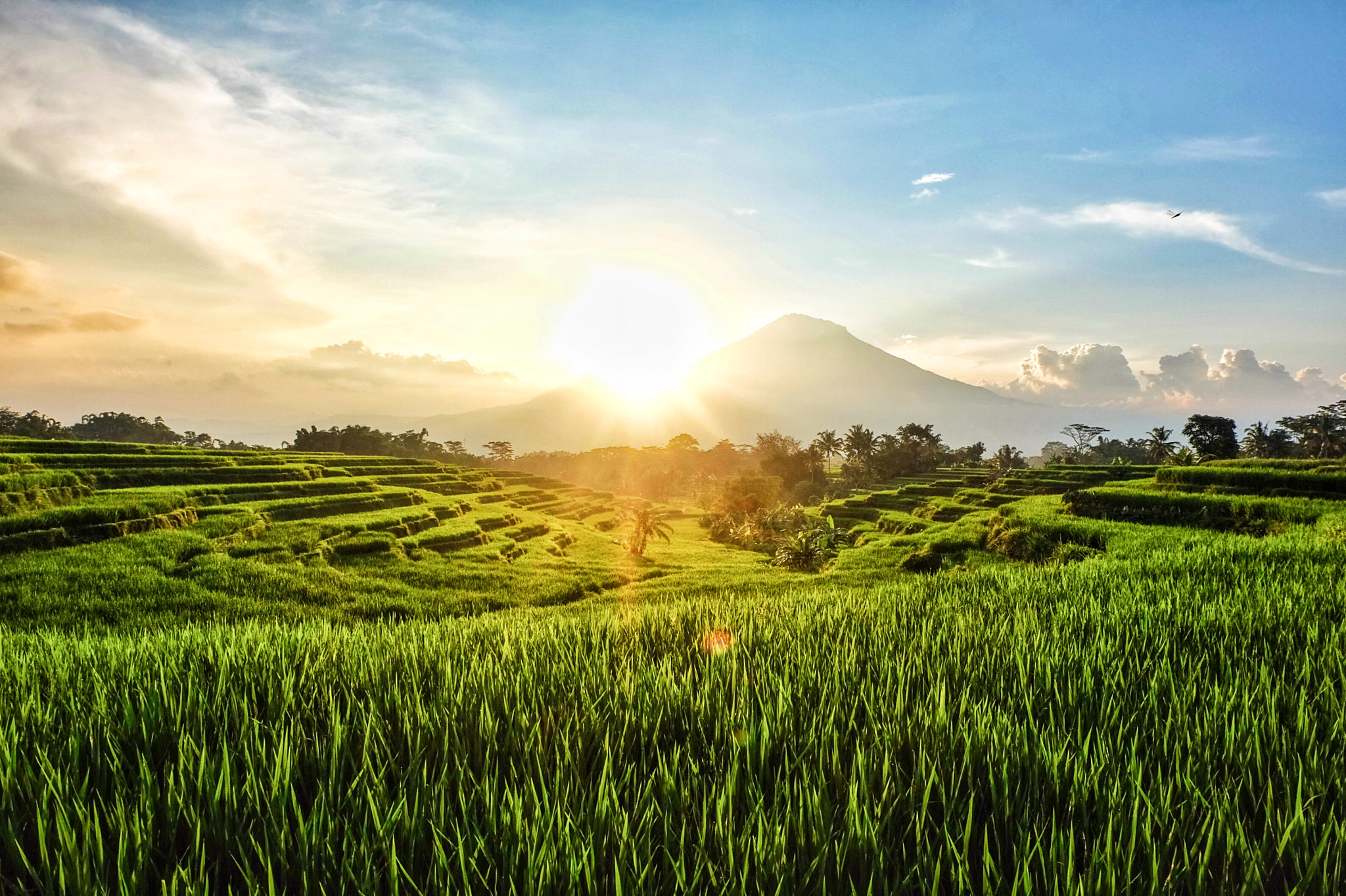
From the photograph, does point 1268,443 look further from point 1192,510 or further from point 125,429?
point 125,429

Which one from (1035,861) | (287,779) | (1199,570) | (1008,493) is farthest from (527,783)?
(1008,493)

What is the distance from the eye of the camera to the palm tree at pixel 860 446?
70.7m

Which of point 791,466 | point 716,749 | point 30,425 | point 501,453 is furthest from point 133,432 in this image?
point 716,749

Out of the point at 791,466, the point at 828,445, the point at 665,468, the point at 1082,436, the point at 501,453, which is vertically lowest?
the point at 665,468

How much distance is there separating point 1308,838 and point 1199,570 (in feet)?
21.7

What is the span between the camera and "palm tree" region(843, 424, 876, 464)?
232 ft

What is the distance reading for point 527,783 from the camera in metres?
1.60

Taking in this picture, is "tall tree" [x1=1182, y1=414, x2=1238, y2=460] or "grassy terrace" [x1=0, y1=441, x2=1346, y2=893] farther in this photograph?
"tall tree" [x1=1182, y1=414, x2=1238, y2=460]

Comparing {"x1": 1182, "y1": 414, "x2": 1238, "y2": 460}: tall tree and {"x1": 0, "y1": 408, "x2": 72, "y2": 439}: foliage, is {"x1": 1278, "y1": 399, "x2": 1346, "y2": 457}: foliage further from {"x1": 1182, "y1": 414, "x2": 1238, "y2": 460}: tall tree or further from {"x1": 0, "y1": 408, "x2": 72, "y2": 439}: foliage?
{"x1": 0, "y1": 408, "x2": 72, "y2": 439}: foliage

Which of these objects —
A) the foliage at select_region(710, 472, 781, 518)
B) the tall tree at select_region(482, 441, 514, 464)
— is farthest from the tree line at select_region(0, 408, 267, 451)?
the foliage at select_region(710, 472, 781, 518)

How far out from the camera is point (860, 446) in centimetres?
7175

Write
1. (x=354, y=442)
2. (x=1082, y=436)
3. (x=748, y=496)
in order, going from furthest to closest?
(x=1082, y=436), (x=354, y=442), (x=748, y=496)

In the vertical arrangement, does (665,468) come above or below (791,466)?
below

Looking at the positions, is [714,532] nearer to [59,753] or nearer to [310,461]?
[310,461]
